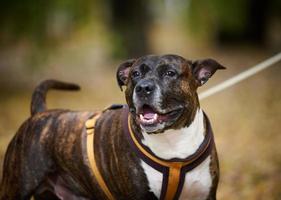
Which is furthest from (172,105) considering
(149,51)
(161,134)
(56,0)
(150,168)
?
(149,51)

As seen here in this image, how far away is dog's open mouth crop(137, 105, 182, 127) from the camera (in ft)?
A: 12.6

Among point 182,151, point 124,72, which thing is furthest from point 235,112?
point 182,151

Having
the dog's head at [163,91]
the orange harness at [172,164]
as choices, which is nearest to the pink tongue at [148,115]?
the dog's head at [163,91]

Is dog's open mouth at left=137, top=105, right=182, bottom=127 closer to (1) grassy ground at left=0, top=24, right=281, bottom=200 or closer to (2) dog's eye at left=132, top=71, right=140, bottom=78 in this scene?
(2) dog's eye at left=132, top=71, right=140, bottom=78

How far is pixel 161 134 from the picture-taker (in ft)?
13.2

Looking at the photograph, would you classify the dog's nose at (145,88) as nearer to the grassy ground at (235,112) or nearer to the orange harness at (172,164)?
the orange harness at (172,164)

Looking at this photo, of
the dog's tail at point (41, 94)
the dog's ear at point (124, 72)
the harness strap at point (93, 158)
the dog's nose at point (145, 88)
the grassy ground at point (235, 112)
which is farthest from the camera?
the grassy ground at point (235, 112)

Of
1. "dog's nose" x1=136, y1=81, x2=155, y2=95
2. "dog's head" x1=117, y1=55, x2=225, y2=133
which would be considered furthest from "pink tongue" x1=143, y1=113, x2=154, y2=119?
"dog's nose" x1=136, y1=81, x2=155, y2=95

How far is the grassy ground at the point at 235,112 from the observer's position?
623cm

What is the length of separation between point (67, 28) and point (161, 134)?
36.2ft

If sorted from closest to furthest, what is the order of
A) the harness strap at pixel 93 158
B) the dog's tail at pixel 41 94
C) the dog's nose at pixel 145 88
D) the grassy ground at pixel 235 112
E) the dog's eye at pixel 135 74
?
the dog's nose at pixel 145 88 → the dog's eye at pixel 135 74 → the harness strap at pixel 93 158 → the dog's tail at pixel 41 94 → the grassy ground at pixel 235 112

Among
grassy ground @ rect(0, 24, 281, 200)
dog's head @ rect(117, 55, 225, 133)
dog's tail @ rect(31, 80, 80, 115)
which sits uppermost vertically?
dog's head @ rect(117, 55, 225, 133)

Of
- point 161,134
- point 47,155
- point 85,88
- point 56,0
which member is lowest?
point 85,88

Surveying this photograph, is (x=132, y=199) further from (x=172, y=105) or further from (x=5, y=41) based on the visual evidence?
(x=5, y=41)
